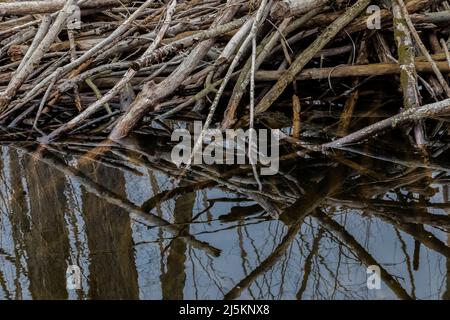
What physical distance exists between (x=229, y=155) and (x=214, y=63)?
0.89 meters

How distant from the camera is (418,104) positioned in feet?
17.4

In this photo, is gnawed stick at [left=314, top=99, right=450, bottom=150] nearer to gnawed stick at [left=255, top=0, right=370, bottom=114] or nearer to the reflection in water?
the reflection in water

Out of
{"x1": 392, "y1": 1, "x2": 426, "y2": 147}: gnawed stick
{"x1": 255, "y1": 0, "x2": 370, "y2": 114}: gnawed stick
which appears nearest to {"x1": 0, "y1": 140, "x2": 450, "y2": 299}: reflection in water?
{"x1": 392, "y1": 1, "x2": 426, "y2": 147}: gnawed stick

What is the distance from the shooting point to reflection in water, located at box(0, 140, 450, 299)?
370 cm

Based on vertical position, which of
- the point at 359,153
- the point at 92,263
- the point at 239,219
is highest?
the point at 359,153

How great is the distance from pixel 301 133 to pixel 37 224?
2428 millimetres

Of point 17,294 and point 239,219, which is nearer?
point 17,294

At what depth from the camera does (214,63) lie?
5.88 metres

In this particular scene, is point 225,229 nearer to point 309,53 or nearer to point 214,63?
point 214,63

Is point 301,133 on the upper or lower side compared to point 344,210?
upper

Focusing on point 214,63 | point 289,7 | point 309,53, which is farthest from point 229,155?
point 309,53
